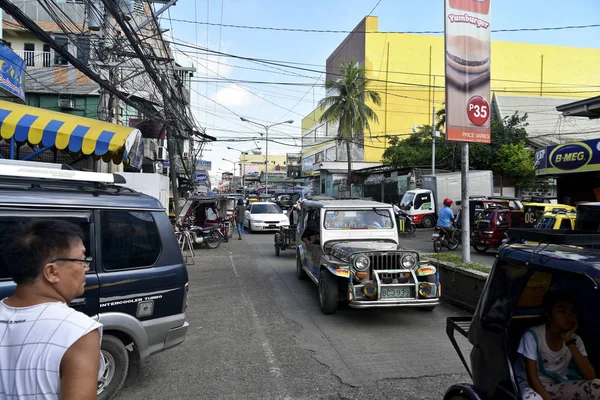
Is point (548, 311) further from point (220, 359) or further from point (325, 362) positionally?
point (220, 359)

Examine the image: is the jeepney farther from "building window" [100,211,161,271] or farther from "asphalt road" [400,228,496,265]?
"asphalt road" [400,228,496,265]

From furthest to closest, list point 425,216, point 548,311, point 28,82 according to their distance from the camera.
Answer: point 425,216
point 28,82
point 548,311

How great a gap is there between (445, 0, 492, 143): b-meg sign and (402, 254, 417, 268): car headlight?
2.98 meters

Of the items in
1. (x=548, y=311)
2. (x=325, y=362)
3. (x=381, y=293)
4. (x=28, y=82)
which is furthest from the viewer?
(x=28, y=82)

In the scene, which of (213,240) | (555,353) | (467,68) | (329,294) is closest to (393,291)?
(329,294)

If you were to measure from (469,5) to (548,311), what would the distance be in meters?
7.32

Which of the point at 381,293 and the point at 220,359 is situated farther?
the point at 381,293

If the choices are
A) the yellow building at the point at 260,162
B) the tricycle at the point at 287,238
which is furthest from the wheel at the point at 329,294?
the yellow building at the point at 260,162

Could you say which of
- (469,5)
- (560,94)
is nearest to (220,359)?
(469,5)

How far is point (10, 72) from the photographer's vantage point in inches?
440

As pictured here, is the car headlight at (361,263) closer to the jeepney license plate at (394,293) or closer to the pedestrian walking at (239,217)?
the jeepney license plate at (394,293)

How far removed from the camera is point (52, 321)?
4.94 ft

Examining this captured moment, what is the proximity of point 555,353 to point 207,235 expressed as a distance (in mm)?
13944

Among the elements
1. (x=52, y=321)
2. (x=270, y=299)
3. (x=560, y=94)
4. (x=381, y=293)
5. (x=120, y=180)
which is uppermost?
(x=560, y=94)
